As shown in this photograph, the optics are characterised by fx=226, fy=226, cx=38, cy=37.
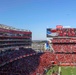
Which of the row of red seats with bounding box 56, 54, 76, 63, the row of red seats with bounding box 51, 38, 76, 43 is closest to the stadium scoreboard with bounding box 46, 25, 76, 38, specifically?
the row of red seats with bounding box 51, 38, 76, 43

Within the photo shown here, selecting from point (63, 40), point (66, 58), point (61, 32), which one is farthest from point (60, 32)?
point (66, 58)

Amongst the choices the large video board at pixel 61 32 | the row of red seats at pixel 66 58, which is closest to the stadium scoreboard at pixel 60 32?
the large video board at pixel 61 32

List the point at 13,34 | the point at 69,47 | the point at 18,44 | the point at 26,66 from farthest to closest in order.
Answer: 1. the point at 69,47
2. the point at 18,44
3. the point at 13,34
4. the point at 26,66

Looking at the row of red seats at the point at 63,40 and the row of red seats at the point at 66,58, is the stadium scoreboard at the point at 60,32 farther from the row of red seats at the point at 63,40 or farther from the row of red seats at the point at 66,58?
the row of red seats at the point at 66,58

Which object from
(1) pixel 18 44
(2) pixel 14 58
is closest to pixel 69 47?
(1) pixel 18 44

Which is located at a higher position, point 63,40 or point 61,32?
point 61,32

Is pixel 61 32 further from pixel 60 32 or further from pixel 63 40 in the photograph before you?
pixel 63 40

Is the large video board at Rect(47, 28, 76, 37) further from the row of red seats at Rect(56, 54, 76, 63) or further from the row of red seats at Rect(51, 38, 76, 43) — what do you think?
the row of red seats at Rect(56, 54, 76, 63)

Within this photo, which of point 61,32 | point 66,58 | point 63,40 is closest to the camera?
point 66,58

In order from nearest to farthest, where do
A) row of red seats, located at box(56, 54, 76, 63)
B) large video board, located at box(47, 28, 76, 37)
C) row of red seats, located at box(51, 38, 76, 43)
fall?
1. row of red seats, located at box(56, 54, 76, 63)
2. row of red seats, located at box(51, 38, 76, 43)
3. large video board, located at box(47, 28, 76, 37)

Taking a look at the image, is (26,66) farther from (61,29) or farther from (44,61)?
(61,29)

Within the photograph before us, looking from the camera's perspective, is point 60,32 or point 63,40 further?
point 63,40
